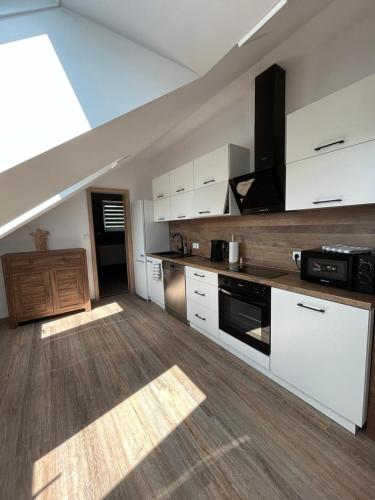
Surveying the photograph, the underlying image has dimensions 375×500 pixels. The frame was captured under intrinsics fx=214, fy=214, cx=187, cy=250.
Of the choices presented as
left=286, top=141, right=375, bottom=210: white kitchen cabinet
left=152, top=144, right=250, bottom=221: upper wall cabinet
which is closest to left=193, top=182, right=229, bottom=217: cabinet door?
left=152, top=144, right=250, bottom=221: upper wall cabinet

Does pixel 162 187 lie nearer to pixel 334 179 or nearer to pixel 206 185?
pixel 206 185

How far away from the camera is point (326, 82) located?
178 centimetres

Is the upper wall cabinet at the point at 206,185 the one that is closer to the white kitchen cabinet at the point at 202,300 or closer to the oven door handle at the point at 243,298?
the white kitchen cabinet at the point at 202,300

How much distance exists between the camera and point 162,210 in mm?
3570

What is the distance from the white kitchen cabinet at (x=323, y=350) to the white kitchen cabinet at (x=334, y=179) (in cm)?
71

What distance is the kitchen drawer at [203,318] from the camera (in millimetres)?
2432

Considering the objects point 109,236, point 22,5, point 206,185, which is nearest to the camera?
point 22,5

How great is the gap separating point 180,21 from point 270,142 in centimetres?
136

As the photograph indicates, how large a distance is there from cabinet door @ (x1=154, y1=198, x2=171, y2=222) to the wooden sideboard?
1.33 metres

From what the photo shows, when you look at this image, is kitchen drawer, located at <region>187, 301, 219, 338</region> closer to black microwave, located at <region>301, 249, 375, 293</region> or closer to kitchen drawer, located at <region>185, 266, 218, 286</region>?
kitchen drawer, located at <region>185, 266, 218, 286</region>

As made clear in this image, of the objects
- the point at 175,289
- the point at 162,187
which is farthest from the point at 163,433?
the point at 162,187

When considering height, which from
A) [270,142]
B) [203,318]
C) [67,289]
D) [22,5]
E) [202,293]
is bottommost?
[203,318]

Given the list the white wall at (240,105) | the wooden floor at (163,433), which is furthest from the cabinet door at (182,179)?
the wooden floor at (163,433)

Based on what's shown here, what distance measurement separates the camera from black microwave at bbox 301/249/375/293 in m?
1.36
